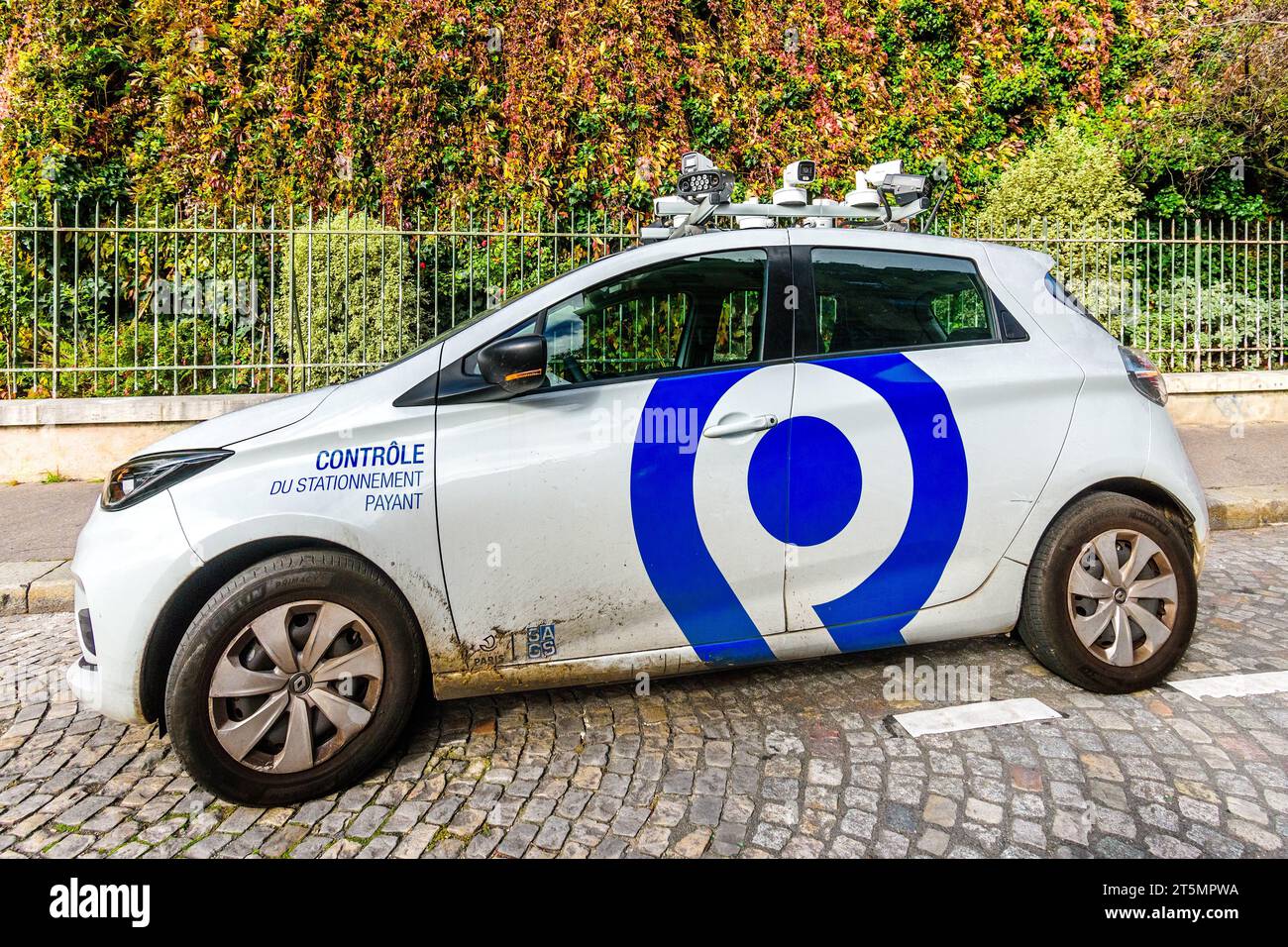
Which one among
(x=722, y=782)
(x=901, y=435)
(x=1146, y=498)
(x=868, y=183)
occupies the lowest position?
(x=722, y=782)

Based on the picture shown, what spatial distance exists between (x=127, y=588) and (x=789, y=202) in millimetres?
2706

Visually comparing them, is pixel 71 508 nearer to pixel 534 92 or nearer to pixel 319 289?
pixel 319 289

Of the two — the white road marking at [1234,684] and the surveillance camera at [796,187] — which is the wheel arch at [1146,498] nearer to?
the white road marking at [1234,684]

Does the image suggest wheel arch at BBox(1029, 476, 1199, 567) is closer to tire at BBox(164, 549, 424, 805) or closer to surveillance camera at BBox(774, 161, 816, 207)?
surveillance camera at BBox(774, 161, 816, 207)

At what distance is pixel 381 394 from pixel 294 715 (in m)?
1.01

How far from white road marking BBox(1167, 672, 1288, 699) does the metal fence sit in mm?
5944

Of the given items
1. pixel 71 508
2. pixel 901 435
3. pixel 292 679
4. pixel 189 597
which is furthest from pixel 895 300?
pixel 71 508

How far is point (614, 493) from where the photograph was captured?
104 inches

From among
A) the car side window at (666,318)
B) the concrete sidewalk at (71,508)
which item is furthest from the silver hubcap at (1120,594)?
the concrete sidewalk at (71,508)

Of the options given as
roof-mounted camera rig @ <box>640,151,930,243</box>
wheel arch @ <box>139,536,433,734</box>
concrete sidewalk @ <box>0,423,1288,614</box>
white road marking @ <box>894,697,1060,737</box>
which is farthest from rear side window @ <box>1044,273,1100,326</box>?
concrete sidewalk @ <box>0,423,1288,614</box>

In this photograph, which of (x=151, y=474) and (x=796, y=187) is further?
(x=796, y=187)

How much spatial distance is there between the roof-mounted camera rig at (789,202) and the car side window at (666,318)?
1.26 ft

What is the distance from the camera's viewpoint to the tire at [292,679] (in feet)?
7.84
